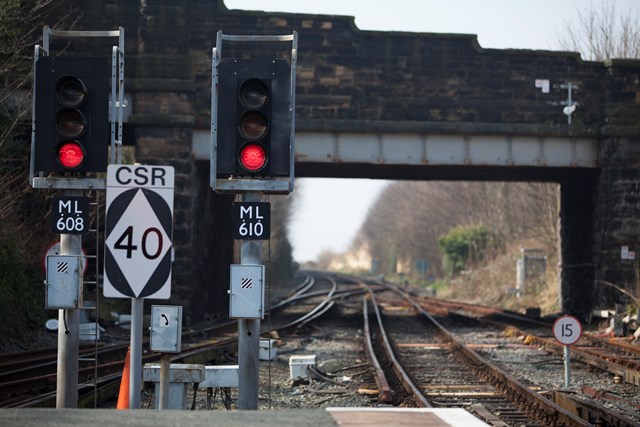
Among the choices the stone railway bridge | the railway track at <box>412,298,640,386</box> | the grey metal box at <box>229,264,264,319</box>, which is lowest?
the railway track at <box>412,298,640,386</box>

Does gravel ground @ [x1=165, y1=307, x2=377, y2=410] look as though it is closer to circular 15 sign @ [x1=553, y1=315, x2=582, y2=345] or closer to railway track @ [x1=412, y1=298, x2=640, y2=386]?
circular 15 sign @ [x1=553, y1=315, x2=582, y2=345]

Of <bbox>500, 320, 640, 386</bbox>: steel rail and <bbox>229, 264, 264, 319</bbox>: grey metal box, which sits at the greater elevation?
<bbox>229, 264, 264, 319</bbox>: grey metal box

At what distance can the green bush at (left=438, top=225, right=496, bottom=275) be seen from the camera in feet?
172

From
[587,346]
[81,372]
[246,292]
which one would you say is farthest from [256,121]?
[587,346]

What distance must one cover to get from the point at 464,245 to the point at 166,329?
46701 mm

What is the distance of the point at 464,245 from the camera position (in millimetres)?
53781

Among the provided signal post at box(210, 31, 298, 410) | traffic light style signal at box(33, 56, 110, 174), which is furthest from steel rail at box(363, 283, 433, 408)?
traffic light style signal at box(33, 56, 110, 174)

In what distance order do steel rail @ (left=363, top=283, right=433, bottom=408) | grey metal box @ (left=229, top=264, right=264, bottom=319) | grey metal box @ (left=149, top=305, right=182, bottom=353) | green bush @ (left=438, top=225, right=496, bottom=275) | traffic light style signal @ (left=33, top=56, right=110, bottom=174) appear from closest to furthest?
1. grey metal box @ (left=149, top=305, right=182, bottom=353)
2. grey metal box @ (left=229, top=264, right=264, bottom=319)
3. traffic light style signal @ (left=33, top=56, right=110, bottom=174)
4. steel rail @ (left=363, top=283, right=433, bottom=408)
5. green bush @ (left=438, top=225, right=496, bottom=275)

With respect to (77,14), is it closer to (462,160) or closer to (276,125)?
(462,160)

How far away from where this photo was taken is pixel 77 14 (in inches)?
1084

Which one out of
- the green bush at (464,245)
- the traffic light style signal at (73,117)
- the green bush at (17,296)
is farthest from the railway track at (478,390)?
the green bush at (464,245)

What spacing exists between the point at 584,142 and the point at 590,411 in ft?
60.2

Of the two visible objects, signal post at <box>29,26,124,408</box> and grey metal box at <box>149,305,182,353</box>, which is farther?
signal post at <box>29,26,124,408</box>

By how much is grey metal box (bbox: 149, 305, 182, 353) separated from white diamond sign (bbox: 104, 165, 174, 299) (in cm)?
42
